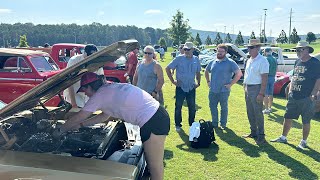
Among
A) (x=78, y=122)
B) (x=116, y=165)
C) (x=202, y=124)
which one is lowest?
(x=202, y=124)

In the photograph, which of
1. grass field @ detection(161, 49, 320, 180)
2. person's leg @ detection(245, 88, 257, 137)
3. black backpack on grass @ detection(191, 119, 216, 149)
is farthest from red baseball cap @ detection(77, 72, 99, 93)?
person's leg @ detection(245, 88, 257, 137)

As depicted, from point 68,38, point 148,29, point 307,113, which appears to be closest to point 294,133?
point 307,113

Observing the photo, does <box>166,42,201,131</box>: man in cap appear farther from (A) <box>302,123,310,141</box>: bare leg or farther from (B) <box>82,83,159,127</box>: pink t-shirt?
(B) <box>82,83,159,127</box>: pink t-shirt

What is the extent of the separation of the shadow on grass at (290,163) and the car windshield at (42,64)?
580 cm

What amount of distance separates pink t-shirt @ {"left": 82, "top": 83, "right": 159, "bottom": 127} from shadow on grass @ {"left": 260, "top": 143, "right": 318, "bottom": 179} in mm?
2752

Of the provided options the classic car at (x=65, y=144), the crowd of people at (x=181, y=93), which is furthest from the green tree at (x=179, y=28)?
the classic car at (x=65, y=144)

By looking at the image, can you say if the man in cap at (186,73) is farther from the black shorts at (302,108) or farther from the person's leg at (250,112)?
the black shorts at (302,108)

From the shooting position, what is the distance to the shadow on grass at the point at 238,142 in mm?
5621

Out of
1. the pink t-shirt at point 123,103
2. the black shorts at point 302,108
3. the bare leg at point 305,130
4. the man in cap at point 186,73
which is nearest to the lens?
the pink t-shirt at point 123,103

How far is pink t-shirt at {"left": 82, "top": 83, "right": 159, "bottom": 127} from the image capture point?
2928 mm

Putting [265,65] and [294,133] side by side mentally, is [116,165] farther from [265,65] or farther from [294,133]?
[294,133]

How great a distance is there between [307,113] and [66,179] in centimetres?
463

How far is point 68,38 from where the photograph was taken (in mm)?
73750

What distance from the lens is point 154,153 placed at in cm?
317
